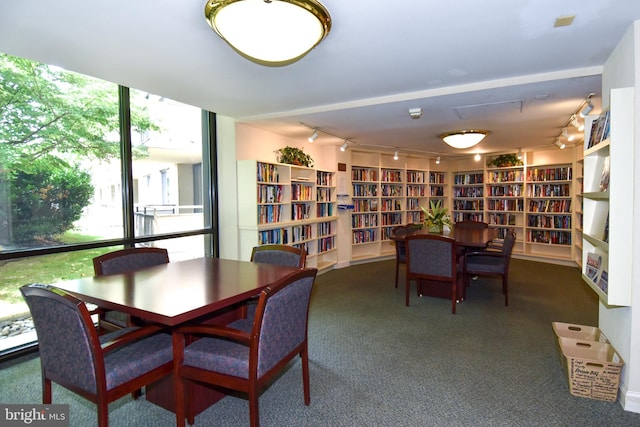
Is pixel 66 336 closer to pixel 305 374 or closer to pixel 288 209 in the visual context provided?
pixel 305 374

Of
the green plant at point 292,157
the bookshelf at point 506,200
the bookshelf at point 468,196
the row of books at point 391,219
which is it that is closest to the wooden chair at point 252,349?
the green plant at point 292,157

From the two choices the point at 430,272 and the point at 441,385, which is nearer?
the point at 441,385

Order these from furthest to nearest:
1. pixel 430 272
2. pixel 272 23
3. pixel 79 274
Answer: pixel 430 272 → pixel 79 274 → pixel 272 23

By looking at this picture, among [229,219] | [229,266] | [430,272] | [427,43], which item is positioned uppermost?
[427,43]

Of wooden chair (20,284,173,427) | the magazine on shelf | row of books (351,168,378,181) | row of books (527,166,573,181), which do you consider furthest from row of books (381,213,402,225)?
wooden chair (20,284,173,427)

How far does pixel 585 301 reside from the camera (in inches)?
160

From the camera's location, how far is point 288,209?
4.96 m

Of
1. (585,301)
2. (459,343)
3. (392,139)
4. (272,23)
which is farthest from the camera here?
(392,139)

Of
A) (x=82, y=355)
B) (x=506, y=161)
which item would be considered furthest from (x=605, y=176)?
(x=506, y=161)

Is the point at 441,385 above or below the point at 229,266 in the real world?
below

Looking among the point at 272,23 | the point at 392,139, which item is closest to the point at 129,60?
the point at 272,23

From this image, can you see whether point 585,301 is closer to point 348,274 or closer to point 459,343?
point 459,343

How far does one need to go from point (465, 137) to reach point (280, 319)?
4081mm

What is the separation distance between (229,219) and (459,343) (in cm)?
304
